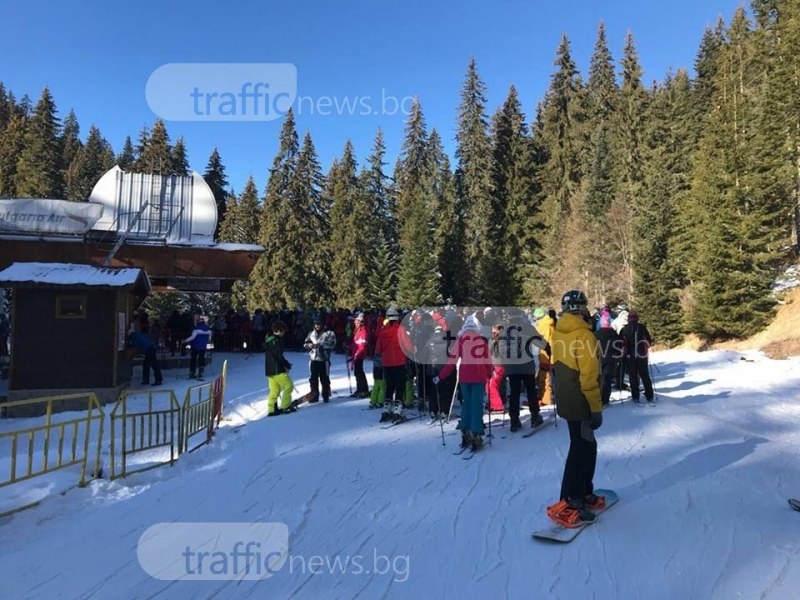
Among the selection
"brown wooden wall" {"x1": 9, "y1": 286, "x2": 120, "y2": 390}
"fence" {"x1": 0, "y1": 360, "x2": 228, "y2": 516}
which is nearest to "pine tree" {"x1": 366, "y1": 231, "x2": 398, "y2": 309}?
"brown wooden wall" {"x1": 9, "y1": 286, "x2": 120, "y2": 390}

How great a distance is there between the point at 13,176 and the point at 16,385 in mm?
55619

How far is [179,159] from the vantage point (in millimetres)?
48469

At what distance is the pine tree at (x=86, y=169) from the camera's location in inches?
2416

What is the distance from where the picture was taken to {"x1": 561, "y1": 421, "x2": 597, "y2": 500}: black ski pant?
4.99 meters

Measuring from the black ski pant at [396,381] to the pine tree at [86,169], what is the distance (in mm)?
58902

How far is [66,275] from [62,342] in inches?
61.6

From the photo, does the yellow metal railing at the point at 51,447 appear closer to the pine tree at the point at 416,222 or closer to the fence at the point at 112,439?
the fence at the point at 112,439

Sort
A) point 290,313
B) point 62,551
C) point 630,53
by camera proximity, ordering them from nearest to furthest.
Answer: point 62,551
point 290,313
point 630,53

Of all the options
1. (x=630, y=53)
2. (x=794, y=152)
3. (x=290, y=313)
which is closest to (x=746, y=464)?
(x=290, y=313)

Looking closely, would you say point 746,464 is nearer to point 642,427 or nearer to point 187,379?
point 642,427

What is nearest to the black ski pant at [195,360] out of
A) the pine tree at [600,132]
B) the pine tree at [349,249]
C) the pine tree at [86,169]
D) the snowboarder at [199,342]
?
the snowboarder at [199,342]

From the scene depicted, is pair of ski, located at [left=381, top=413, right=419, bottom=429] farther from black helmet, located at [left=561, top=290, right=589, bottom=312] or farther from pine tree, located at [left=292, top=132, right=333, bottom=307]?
pine tree, located at [left=292, top=132, right=333, bottom=307]

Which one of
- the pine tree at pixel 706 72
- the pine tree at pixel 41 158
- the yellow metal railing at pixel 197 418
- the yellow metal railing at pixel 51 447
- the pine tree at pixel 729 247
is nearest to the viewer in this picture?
the yellow metal railing at pixel 51 447

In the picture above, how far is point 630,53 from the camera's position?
145 feet
